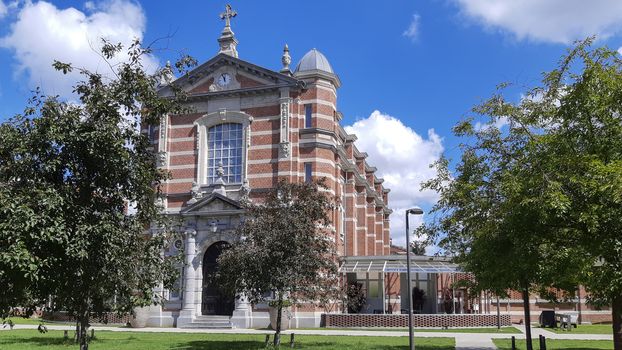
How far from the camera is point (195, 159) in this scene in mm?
36625

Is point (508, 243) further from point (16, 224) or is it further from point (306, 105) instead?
A: point (306, 105)

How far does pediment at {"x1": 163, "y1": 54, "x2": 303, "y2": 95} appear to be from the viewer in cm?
3559

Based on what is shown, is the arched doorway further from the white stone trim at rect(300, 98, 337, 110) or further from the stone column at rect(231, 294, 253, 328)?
the white stone trim at rect(300, 98, 337, 110)

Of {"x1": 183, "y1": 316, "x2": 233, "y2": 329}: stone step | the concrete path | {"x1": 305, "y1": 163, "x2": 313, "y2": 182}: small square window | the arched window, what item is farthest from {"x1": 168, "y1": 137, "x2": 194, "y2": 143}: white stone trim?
the concrete path

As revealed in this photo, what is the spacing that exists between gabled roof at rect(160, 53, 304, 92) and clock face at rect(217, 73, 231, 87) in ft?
1.99

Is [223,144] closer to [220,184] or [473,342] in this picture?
[220,184]

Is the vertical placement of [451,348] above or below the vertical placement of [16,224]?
below

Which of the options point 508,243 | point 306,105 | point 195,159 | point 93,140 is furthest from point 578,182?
point 195,159

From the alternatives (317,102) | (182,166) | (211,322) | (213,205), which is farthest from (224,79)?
(211,322)

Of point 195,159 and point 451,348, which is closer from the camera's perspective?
point 451,348

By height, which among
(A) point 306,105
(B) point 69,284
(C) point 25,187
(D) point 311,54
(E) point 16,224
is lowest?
(B) point 69,284

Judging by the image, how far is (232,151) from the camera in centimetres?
3650

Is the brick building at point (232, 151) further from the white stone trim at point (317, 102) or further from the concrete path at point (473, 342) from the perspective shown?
the concrete path at point (473, 342)

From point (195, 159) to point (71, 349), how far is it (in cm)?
1815
